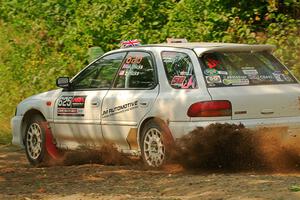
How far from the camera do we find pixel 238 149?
934 centimetres

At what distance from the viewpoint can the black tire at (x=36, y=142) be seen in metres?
11.5

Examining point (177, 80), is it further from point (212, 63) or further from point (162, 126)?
point (162, 126)

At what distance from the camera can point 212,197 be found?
740 cm

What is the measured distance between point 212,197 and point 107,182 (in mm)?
1894

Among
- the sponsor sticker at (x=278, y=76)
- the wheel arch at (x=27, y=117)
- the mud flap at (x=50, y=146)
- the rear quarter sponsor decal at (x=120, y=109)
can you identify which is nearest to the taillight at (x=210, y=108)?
the sponsor sticker at (x=278, y=76)

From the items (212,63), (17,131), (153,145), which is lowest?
(153,145)

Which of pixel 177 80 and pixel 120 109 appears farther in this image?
pixel 120 109

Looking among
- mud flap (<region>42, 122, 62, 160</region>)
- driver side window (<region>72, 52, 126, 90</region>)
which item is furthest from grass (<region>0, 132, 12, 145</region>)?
driver side window (<region>72, 52, 126, 90</region>)

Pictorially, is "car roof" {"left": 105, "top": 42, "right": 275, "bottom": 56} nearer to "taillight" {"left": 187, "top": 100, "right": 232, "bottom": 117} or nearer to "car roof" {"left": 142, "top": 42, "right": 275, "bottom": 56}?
"car roof" {"left": 142, "top": 42, "right": 275, "bottom": 56}

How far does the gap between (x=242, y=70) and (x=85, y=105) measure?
228 centimetres

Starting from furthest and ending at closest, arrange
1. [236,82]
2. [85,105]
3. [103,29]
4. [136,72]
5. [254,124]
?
[103,29] < [85,105] < [136,72] < [236,82] < [254,124]

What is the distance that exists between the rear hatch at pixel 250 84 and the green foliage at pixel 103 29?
15.1 feet

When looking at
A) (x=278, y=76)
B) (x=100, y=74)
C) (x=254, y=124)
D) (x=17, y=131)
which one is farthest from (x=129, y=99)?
(x=17, y=131)

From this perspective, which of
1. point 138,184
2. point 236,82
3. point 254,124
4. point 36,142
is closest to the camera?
point 138,184
